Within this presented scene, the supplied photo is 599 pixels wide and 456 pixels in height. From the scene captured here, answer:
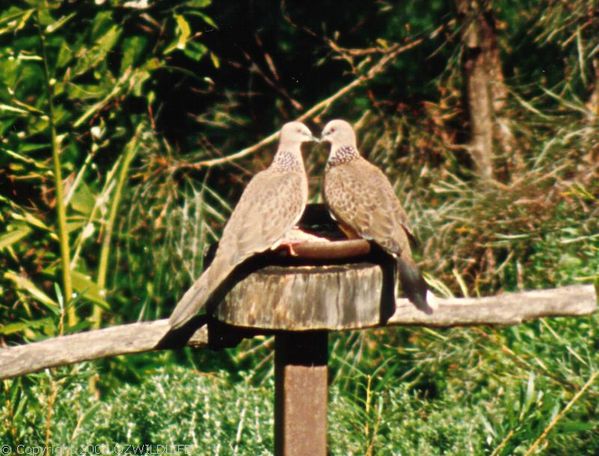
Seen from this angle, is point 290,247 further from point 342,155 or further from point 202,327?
point 342,155

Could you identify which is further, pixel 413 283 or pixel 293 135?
pixel 293 135

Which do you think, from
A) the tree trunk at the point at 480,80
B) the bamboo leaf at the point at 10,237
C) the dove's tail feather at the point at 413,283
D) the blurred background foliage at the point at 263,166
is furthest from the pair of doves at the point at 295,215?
the tree trunk at the point at 480,80

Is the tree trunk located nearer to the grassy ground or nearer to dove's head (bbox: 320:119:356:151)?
the grassy ground

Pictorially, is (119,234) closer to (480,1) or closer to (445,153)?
(445,153)

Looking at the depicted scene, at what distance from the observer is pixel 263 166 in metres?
5.72

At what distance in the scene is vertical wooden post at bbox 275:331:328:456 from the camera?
9.56 ft

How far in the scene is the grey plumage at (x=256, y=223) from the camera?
2.90 m

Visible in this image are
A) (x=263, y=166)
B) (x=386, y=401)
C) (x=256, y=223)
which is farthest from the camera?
(x=263, y=166)

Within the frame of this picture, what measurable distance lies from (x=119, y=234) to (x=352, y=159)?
1764mm

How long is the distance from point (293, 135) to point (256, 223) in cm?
88

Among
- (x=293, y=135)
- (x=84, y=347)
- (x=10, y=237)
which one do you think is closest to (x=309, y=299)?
(x=84, y=347)

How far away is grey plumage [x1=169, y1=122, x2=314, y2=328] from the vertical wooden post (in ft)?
0.78

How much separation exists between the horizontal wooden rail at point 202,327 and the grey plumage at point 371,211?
0.10 meters

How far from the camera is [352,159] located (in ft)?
12.9
